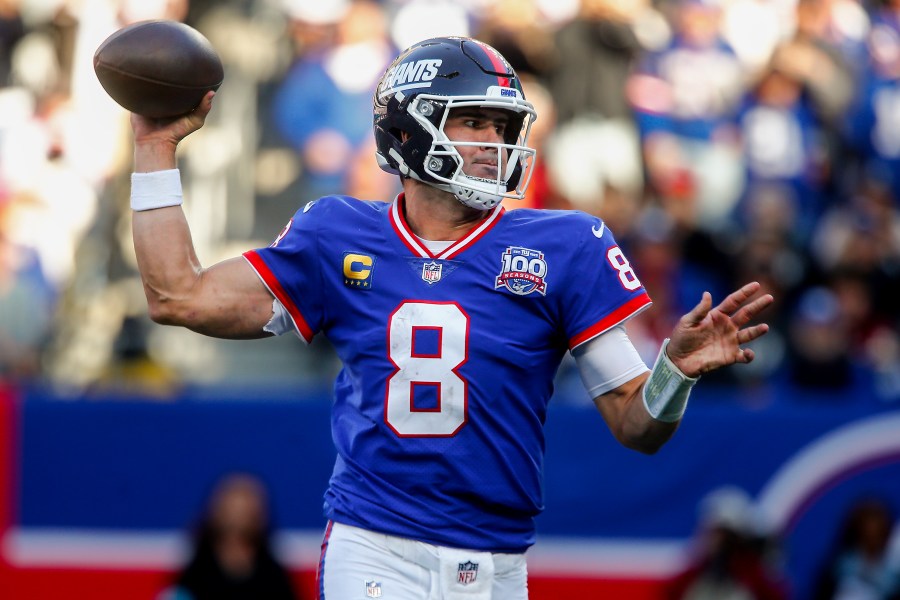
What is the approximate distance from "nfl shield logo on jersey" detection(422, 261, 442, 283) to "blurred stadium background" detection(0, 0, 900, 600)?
3880 mm

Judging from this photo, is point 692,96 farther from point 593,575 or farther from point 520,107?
point 520,107

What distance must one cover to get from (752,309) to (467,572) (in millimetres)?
951

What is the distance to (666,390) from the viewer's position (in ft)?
12.3

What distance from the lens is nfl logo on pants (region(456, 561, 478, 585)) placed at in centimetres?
379

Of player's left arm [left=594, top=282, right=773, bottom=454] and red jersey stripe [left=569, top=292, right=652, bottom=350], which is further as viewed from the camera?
red jersey stripe [left=569, top=292, right=652, bottom=350]

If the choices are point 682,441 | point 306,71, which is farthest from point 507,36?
point 682,441

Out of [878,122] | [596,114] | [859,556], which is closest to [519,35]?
[596,114]

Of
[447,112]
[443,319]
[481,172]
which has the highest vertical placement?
[447,112]

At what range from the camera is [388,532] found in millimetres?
3818

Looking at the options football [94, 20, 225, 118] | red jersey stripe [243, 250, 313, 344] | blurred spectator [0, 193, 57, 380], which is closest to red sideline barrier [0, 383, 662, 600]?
blurred spectator [0, 193, 57, 380]

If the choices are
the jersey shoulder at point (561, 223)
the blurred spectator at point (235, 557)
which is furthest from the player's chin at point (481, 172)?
the blurred spectator at point (235, 557)

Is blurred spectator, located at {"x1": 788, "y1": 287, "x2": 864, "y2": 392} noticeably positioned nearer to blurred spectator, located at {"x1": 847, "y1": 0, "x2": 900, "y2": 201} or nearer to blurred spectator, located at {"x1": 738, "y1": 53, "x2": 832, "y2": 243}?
blurred spectator, located at {"x1": 738, "y1": 53, "x2": 832, "y2": 243}

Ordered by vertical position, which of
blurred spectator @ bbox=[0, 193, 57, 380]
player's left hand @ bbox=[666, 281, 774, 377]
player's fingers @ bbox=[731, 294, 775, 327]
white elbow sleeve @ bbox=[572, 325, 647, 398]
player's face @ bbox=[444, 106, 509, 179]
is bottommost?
blurred spectator @ bbox=[0, 193, 57, 380]

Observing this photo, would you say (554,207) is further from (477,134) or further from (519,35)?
(477,134)
